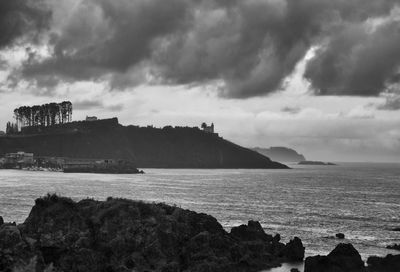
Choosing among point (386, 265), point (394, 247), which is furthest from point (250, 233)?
point (394, 247)

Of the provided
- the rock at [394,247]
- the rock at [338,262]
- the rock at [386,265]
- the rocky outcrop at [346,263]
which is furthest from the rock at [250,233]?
the rock at [394,247]

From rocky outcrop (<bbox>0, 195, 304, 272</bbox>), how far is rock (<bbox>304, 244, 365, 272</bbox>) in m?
6.97

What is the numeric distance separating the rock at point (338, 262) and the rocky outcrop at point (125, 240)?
6.97m

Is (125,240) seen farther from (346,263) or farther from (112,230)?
(346,263)

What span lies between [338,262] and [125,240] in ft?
80.8

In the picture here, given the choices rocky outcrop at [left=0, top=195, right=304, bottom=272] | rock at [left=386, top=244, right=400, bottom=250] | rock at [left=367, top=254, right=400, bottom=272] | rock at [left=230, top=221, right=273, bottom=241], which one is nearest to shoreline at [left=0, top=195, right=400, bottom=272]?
rocky outcrop at [left=0, top=195, right=304, bottom=272]

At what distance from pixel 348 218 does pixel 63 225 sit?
2886 inches

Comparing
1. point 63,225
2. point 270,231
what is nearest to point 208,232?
point 63,225

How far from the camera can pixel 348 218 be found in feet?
390

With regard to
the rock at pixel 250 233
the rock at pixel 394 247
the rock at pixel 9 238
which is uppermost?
the rock at pixel 9 238

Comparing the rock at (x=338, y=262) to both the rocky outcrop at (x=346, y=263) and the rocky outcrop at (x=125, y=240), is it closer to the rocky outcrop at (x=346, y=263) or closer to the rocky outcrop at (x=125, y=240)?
the rocky outcrop at (x=346, y=263)

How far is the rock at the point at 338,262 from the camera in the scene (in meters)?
62.8

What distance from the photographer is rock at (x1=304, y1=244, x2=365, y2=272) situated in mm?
62781

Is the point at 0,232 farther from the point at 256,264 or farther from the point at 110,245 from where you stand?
the point at 256,264
